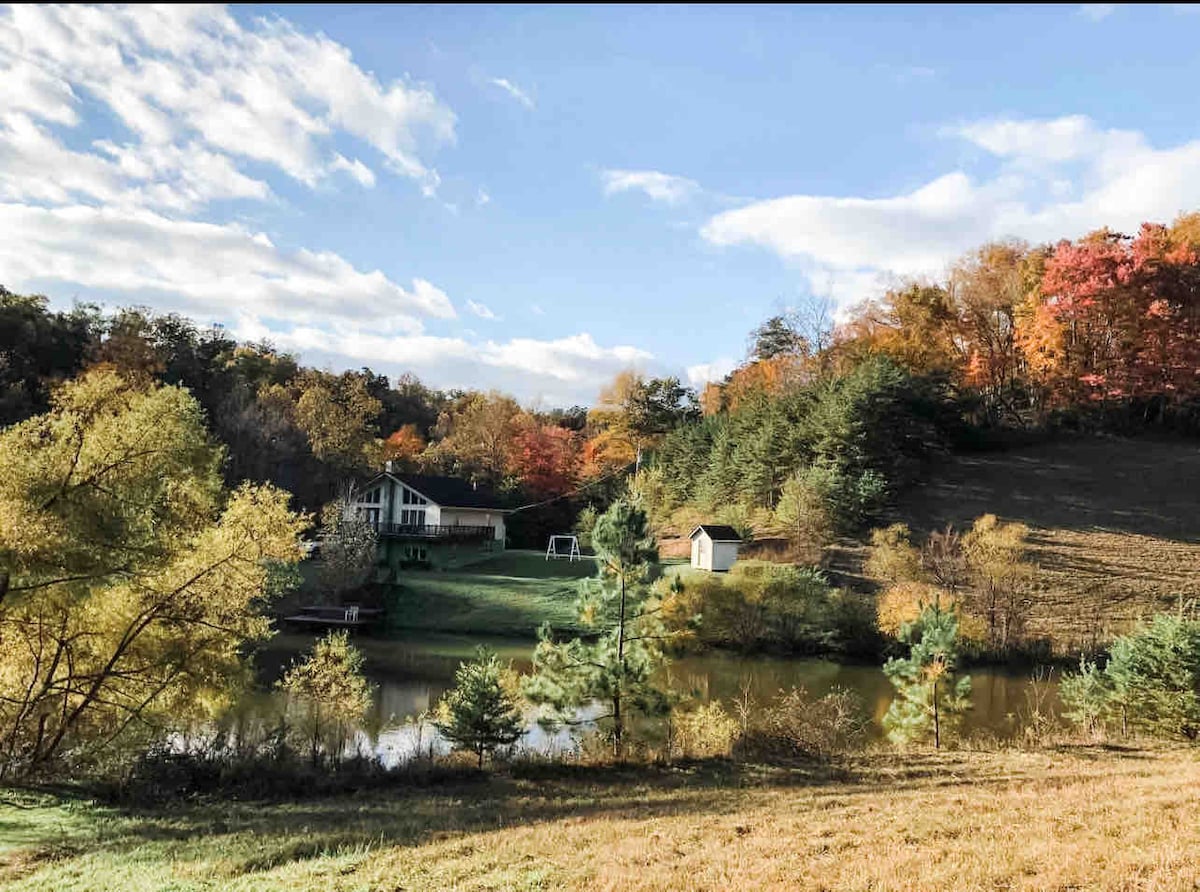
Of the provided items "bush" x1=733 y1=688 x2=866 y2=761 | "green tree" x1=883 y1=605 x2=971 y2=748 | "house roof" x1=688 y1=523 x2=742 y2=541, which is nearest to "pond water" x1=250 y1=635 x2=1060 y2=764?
"bush" x1=733 y1=688 x2=866 y2=761

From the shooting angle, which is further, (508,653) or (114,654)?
(508,653)

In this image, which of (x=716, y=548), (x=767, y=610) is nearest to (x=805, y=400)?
(x=716, y=548)

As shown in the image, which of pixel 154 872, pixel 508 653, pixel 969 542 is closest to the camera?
pixel 154 872

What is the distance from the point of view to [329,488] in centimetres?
5288

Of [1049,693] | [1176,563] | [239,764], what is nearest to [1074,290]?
[1176,563]

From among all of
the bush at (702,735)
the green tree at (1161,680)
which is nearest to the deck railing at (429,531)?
the bush at (702,735)

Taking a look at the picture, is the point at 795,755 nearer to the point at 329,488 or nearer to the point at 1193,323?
the point at 329,488

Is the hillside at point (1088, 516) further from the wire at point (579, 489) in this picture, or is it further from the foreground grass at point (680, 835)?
the foreground grass at point (680, 835)

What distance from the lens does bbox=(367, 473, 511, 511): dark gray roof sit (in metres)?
48.7

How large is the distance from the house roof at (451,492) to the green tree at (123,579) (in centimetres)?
3375

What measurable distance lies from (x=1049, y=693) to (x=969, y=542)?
36.3 ft

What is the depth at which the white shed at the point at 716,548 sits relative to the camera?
38.5 metres

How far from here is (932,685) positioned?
15.8 meters

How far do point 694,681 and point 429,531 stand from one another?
2504cm
